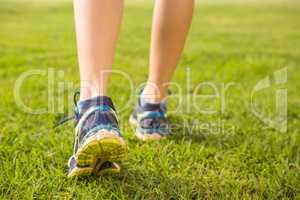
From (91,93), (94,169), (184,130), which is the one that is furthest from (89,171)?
(184,130)

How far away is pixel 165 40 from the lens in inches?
68.2

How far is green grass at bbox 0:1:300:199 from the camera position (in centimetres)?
131

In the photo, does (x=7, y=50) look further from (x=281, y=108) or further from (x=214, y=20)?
(x=214, y=20)

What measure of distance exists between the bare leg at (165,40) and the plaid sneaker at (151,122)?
1.5 inches

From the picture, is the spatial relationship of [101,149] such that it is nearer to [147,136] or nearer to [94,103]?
[94,103]

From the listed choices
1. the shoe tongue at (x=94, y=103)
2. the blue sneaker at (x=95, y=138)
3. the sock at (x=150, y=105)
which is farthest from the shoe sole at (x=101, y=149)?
the sock at (x=150, y=105)

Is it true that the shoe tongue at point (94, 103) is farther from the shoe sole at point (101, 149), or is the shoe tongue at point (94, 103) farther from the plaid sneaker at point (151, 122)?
the plaid sneaker at point (151, 122)

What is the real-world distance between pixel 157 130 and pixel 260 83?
1.26 meters

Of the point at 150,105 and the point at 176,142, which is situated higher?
the point at 150,105

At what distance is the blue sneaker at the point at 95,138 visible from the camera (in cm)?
Answer: 120

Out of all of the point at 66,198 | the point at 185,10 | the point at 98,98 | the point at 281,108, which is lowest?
the point at 66,198

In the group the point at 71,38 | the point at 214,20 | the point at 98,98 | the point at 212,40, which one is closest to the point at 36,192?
the point at 98,98

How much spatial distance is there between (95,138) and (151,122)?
63 centimetres

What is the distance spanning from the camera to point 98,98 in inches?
50.8
